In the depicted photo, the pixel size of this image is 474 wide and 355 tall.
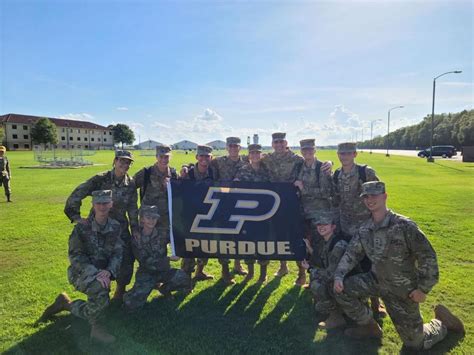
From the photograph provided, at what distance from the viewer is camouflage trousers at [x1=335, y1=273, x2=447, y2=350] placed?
364 centimetres

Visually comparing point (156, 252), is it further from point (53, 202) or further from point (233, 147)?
point (53, 202)

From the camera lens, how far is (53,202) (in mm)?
13133

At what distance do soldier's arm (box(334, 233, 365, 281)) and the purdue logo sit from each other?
1.46 m

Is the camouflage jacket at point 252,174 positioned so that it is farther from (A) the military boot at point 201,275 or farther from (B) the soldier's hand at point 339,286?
(B) the soldier's hand at point 339,286

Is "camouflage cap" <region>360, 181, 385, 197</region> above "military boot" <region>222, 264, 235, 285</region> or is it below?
above

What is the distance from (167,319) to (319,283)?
2146 millimetres

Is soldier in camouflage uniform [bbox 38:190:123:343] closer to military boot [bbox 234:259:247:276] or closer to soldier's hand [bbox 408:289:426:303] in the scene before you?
military boot [bbox 234:259:247:276]

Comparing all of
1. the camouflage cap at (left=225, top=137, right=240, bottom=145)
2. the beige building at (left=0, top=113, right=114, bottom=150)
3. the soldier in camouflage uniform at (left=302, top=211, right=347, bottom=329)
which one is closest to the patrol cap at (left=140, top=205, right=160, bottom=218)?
the camouflage cap at (left=225, top=137, right=240, bottom=145)

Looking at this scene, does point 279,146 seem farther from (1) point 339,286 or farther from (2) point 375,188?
(1) point 339,286

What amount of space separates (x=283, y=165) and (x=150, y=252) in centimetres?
272

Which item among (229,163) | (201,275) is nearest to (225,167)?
(229,163)

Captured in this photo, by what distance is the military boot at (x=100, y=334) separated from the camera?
400cm

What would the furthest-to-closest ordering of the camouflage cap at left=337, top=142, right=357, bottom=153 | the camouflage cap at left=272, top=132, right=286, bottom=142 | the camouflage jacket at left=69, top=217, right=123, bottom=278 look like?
the camouflage cap at left=272, top=132, right=286, bottom=142, the camouflage cap at left=337, top=142, right=357, bottom=153, the camouflage jacket at left=69, top=217, right=123, bottom=278

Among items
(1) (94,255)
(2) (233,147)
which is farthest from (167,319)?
(2) (233,147)
